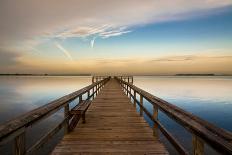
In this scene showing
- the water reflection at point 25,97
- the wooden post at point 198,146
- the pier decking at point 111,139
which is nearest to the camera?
the wooden post at point 198,146

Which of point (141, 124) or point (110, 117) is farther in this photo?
point (110, 117)

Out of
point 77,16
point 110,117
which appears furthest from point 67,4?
point 110,117

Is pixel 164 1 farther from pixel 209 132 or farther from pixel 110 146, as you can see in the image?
pixel 209 132

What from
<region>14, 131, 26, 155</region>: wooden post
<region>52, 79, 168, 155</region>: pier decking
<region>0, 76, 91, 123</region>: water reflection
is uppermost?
<region>14, 131, 26, 155</region>: wooden post

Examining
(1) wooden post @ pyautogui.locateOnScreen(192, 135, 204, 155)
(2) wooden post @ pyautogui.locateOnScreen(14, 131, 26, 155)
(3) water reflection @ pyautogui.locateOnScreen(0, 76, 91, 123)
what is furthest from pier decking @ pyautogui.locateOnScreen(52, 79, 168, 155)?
(3) water reflection @ pyautogui.locateOnScreen(0, 76, 91, 123)

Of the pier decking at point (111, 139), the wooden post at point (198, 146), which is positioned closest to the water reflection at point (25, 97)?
the pier decking at point (111, 139)

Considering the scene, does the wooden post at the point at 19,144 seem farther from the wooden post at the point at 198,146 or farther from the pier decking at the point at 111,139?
the wooden post at the point at 198,146

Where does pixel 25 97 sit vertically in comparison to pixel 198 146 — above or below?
below

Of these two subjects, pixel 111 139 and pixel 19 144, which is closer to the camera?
pixel 19 144

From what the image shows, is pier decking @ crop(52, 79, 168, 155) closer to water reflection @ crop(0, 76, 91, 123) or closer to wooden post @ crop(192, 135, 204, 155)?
wooden post @ crop(192, 135, 204, 155)

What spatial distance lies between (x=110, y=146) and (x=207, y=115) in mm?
15186

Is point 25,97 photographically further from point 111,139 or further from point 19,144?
point 19,144

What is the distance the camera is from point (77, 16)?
55.7 ft

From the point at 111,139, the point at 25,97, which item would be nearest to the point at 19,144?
the point at 111,139
